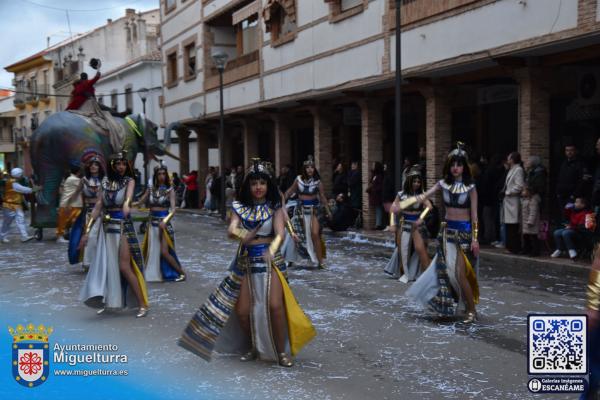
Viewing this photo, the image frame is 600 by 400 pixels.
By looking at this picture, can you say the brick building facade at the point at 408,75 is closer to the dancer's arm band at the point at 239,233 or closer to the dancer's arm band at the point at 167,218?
the dancer's arm band at the point at 167,218

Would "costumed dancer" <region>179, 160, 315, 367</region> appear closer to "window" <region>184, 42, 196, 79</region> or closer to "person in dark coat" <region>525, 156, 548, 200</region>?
"person in dark coat" <region>525, 156, 548, 200</region>

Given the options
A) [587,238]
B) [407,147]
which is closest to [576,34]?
[587,238]

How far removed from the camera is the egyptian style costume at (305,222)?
12.3 m

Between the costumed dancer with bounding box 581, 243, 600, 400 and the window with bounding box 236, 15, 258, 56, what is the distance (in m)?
23.6

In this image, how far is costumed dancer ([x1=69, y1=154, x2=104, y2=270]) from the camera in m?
10.2

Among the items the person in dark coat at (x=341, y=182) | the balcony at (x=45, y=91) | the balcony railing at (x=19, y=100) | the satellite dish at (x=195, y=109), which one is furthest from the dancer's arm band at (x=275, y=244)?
the balcony railing at (x=19, y=100)

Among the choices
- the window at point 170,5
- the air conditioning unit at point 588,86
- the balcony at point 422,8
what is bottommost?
the air conditioning unit at point 588,86

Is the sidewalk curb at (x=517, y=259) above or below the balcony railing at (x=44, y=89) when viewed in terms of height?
below

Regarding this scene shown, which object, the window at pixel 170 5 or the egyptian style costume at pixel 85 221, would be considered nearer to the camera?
the egyptian style costume at pixel 85 221

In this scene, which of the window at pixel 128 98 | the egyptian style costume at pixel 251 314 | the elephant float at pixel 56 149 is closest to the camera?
the egyptian style costume at pixel 251 314

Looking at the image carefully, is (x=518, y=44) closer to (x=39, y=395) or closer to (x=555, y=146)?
(x=555, y=146)

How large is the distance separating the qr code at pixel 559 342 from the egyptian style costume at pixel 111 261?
16.4ft

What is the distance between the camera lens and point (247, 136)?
2756cm

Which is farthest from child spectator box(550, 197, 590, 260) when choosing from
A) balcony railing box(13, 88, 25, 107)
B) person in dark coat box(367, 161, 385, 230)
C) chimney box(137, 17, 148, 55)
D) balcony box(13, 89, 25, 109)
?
balcony box(13, 89, 25, 109)
